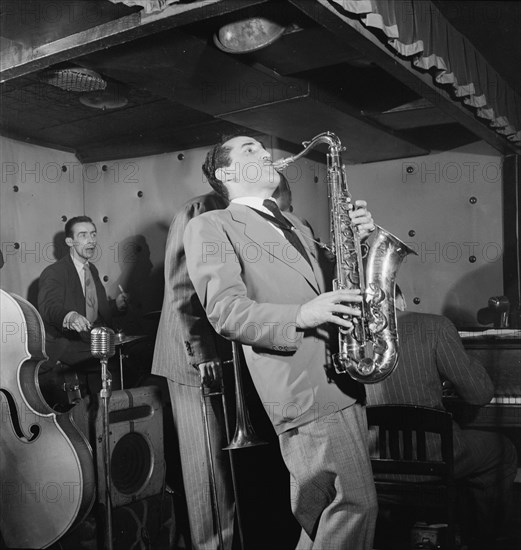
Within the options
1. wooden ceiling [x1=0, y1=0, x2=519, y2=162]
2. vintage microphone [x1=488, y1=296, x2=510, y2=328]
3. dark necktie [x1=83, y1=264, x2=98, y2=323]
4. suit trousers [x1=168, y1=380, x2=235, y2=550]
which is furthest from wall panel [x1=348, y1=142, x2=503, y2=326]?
suit trousers [x1=168, y1=380, x2=235, y2=550]

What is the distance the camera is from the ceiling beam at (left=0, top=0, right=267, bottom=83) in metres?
2.48

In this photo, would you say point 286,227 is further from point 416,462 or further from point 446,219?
point 446,219

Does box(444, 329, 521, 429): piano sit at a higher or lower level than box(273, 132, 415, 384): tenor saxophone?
lower

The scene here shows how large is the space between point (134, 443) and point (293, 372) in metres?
1.53

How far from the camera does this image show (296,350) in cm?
205

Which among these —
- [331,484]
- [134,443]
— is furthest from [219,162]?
[134,443]

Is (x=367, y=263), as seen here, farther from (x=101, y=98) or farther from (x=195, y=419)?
(x=101, y=98)

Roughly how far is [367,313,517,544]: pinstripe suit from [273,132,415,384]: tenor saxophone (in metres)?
0.35

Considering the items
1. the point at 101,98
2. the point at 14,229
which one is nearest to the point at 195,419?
the point at 101,98

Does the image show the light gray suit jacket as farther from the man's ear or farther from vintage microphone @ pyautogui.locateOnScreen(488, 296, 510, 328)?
vintage microphone @ pyautogui.locateOnScreen(488, 296, 510, 328)

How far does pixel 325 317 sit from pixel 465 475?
1.50 meters

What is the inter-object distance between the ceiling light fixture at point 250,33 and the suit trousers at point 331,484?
1.90 metres

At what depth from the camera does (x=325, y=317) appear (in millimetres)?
1949

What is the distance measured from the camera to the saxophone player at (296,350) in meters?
1.98
